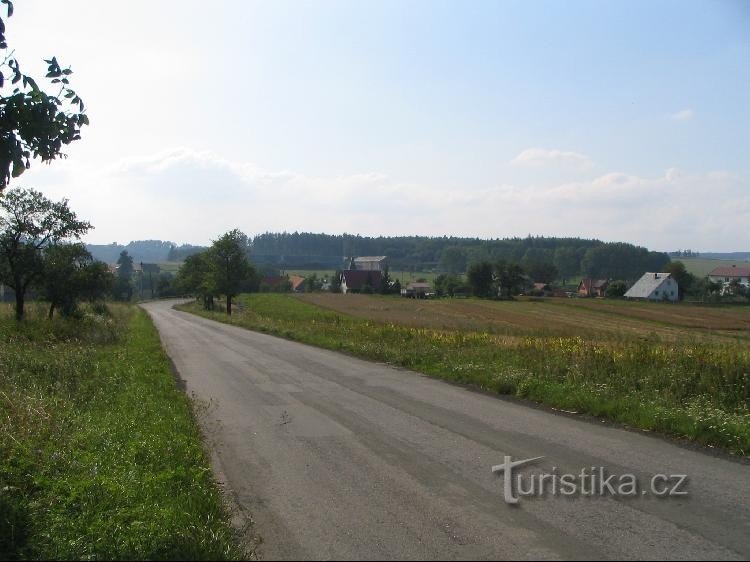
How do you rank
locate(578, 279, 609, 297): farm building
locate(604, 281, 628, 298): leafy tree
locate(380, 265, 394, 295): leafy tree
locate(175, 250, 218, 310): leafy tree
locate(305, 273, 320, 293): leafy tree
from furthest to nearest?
locate(305, 273, 320, 293): leafy tree → locate(578, 279, 609, 297): farm building → locate(380, 265, 394, 295): leafy tree → locate(604, 281, 628, 298): leafy tree → locate(175, 250, 218, 310): leafy tree

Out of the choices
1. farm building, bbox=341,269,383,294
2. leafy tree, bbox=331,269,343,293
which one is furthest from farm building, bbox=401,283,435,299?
leafy tree, bbox=331,269,343,293

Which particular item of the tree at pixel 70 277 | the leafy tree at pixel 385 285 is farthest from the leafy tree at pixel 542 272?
the tree at pixel 70 277

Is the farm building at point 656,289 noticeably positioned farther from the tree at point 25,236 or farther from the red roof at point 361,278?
the tree at point 25,236

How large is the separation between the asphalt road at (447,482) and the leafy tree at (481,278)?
8784cm

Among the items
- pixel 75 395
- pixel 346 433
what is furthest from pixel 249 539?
pixel 75 395

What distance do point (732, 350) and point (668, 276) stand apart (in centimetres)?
9639

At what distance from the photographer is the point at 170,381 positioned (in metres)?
13.6

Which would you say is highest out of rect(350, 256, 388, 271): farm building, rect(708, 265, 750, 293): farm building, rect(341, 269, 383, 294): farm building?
rect(350, 256, 388, 271): farm building

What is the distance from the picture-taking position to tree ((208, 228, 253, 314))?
57625 mm

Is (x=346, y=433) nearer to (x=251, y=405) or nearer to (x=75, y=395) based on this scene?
(x=251, y=405)

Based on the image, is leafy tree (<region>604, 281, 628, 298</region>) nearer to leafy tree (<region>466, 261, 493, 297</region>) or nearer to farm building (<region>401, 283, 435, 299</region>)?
leafy tree (<region>466, 261, 493, 297</region>)

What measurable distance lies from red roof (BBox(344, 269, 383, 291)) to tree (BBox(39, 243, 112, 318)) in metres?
83.9

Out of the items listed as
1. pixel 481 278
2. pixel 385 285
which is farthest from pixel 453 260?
pixel 481 278

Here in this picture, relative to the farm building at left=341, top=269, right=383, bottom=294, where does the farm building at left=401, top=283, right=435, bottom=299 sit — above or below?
below
